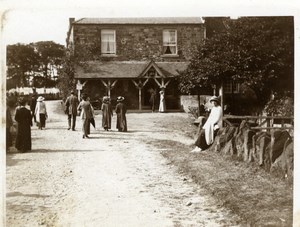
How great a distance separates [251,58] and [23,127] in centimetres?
344

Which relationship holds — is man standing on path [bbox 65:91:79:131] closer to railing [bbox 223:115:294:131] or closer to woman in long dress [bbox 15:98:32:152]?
woman in long dress [bbox 15:98:32:152]

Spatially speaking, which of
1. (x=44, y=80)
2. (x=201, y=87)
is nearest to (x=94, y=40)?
(x=201, y=87)

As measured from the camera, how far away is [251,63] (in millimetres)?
6129

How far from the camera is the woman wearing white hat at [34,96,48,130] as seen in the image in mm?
4891

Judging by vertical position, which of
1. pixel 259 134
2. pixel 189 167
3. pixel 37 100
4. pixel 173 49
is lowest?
pixel 189 167

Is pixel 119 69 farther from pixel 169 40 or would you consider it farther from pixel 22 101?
pixel 22 101

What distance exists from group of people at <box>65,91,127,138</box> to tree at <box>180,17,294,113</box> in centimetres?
176

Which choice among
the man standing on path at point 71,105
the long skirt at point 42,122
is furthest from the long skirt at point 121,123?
the long skirt at point 42,122

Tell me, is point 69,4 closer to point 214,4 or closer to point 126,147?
point 214,4

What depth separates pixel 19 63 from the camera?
4230mm

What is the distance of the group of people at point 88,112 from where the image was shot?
6.12 meters

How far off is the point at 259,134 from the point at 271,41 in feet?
3.93

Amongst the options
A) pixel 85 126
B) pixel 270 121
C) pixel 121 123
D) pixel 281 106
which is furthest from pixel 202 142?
pixel 85 126

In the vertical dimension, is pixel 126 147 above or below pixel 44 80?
below
